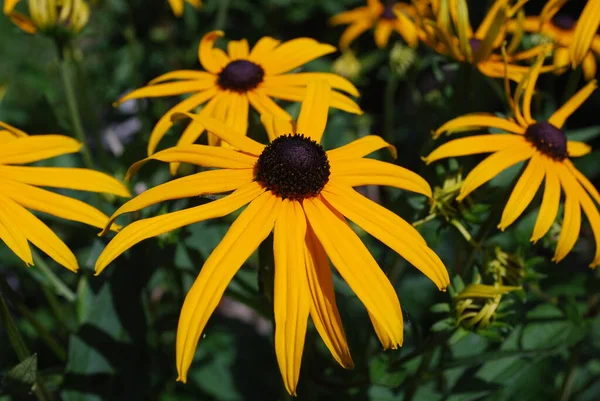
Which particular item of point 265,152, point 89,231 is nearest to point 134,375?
point 89,231

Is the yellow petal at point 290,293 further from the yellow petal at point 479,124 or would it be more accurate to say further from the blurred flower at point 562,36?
the blurred flower at point 562,36

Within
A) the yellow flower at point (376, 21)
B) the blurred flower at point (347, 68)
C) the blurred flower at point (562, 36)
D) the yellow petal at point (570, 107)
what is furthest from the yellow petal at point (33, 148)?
the yellow flower at point (376, 21)

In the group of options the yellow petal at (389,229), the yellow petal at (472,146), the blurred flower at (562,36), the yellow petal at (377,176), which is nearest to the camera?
the yellow petal at (389,229)

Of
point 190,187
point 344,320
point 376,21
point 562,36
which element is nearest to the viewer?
point 190,187

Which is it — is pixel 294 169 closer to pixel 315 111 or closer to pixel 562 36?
pixel 315 111

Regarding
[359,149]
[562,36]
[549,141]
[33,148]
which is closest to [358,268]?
[359,149]
